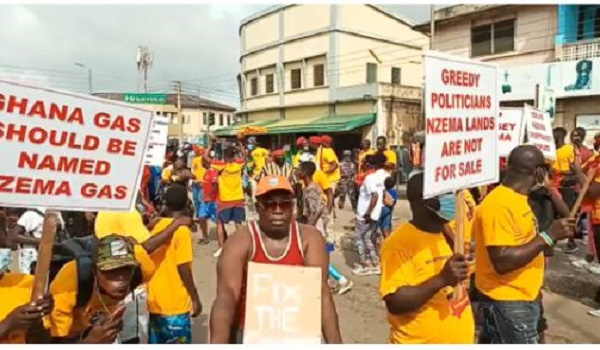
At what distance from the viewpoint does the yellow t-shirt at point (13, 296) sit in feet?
6.75

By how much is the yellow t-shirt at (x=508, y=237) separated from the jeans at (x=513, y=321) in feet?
0.12

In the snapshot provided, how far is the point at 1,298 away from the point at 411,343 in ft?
5.70

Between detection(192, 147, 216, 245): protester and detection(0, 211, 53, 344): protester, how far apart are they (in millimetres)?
7213

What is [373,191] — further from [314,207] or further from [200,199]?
[200,199]

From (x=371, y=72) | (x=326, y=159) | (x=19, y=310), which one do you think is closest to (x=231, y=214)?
(x=326, y=159)

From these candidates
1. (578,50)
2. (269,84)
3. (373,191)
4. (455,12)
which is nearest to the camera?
(373,191)

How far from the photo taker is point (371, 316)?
213 inches

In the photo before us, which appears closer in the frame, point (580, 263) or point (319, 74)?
point (580, 263)

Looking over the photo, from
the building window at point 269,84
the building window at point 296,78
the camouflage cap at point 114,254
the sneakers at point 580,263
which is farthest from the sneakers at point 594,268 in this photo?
the building window at point 269,84

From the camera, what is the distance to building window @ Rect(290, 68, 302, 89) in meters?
27.9

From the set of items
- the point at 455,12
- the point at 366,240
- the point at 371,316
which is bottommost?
the point at 371,316

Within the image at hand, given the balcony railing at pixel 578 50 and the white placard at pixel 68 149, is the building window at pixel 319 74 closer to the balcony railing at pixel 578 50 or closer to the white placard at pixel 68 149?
the balcony railing at pixel 578 50

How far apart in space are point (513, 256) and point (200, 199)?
7565mm

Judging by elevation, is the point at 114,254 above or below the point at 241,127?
below
